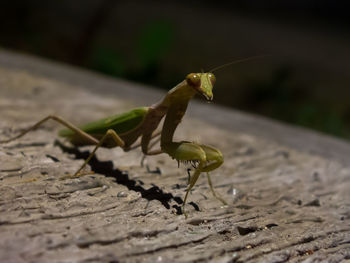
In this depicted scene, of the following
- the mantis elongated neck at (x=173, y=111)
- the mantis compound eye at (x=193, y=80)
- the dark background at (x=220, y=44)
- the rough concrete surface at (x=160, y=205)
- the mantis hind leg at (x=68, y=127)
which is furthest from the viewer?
the dark background at (x=220, y=44)

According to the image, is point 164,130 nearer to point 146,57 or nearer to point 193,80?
point 193,80

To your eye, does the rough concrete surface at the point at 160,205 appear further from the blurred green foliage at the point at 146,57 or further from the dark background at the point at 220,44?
the blurred green foliage at the point at 146,57

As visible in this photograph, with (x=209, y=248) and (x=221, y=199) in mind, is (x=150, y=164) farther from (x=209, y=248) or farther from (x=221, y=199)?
(x=209, y=248)

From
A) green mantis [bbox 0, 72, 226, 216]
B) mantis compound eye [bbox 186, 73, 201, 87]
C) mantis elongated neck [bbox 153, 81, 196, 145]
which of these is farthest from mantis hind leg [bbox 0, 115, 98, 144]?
mantis compound eye [bbox 186, 73, 201, 87]

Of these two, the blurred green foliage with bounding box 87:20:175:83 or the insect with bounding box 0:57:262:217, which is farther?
the blurred green foliage with bounding box 87:20:175:83

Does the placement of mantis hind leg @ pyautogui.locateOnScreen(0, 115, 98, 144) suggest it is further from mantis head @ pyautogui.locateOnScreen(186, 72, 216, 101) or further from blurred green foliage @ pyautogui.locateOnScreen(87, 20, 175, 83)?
blurred green foliage @ pyautogui.locateOnScreen(87, 20, 175, 83)

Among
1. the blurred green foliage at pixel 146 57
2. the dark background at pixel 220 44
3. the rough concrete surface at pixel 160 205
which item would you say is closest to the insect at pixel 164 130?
the rough concrete surface at pixel 160 205
